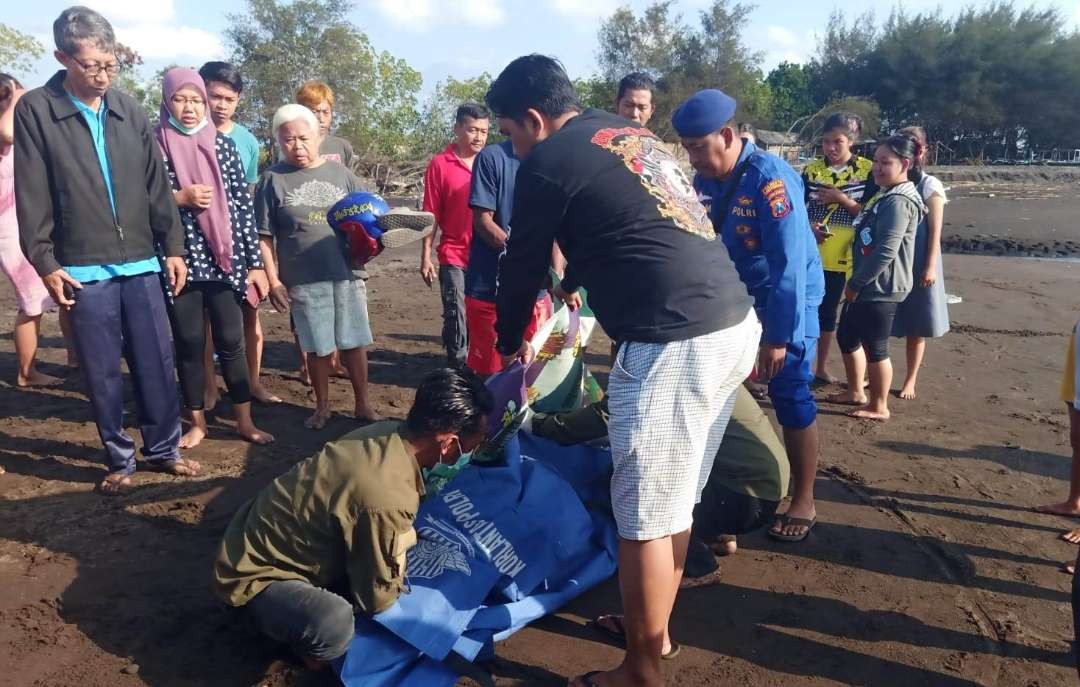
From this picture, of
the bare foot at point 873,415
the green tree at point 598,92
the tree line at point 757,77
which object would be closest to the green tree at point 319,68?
the tree line at point 757,77

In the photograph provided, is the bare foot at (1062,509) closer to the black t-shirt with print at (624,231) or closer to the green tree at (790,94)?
the black t-shirt with print at (624,231)

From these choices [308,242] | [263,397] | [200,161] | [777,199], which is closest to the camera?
[777,199]

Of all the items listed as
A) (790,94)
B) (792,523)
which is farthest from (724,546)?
(790,94)

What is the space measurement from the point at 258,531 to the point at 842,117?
4.89 m

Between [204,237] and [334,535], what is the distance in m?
2.37

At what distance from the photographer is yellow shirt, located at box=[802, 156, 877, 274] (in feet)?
19.0

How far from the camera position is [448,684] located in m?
2.66

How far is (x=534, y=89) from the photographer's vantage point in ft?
8.13

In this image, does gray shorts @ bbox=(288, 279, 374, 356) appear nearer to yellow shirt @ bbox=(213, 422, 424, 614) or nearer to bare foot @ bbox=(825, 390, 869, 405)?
yellow shirt @ bbox=(213, 422, 424, 614)

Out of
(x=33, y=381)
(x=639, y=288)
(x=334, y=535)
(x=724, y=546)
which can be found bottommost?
(x=724, y=546)

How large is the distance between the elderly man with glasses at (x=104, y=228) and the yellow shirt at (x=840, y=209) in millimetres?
4237

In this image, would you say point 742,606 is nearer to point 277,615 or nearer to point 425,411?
point 425,411

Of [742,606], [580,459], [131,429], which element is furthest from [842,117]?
[131,429]

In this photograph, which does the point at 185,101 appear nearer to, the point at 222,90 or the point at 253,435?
the point at 222,90
